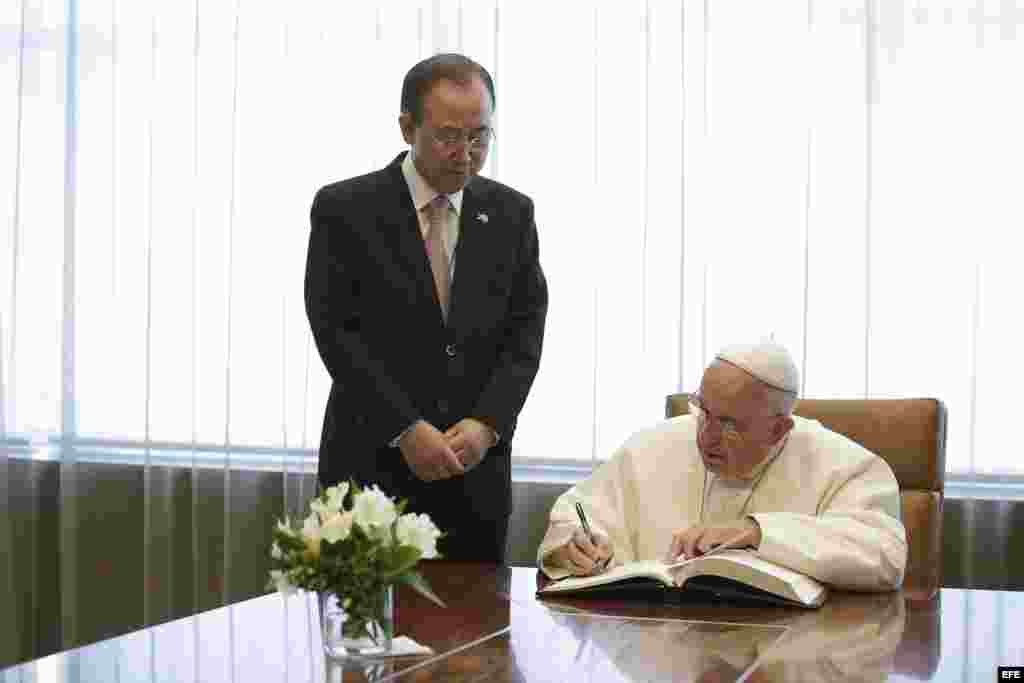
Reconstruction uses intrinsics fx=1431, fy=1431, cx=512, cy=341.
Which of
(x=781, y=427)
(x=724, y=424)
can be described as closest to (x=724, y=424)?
(x=724, y=424)

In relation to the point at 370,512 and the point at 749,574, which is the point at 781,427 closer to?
the point at 749,574

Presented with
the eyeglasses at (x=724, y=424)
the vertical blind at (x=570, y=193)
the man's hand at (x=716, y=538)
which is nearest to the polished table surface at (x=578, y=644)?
the man's hand at (x=716, y=538)

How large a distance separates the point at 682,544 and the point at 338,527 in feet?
3.36

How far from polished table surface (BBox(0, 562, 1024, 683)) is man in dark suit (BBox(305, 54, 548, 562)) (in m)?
0.76

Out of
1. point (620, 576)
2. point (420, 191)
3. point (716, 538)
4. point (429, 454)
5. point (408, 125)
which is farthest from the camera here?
point (420, 191)

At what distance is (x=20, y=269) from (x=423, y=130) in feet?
8.67

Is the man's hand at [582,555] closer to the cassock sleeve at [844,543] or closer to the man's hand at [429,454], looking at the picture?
the cassock sleeve at [844,543]

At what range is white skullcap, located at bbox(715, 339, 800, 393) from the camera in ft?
9.52

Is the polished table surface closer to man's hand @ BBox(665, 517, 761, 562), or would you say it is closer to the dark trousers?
man's hand @ BBox(665, 517, 761, 562)

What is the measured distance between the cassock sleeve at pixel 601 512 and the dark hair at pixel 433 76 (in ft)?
2.90

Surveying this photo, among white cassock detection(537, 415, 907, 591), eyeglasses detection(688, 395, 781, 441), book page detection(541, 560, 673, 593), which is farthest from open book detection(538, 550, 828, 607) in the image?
eyeglasses detection(688, 395, 781, 441)

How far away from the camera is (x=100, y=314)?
5.30m

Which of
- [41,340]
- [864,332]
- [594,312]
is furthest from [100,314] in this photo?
[864,332]

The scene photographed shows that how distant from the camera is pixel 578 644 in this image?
81.4 inches
